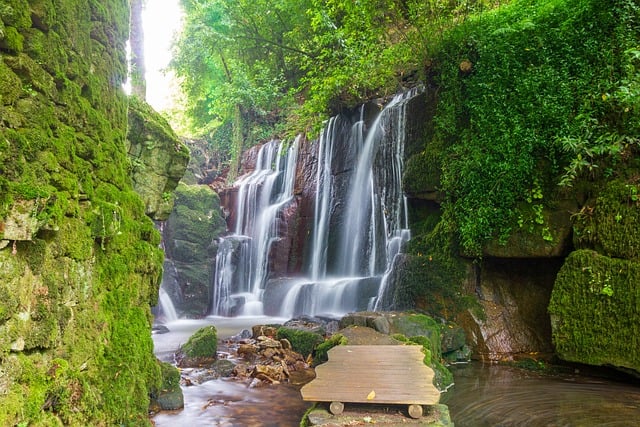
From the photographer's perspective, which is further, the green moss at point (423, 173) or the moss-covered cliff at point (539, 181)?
the green moss at point (423, 173)

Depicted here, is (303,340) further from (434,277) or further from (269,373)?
(434,277)

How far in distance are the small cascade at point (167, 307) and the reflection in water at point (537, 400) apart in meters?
9.42

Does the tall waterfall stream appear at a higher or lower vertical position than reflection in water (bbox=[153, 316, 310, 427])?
higher

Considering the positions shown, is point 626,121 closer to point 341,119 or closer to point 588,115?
point 588,115

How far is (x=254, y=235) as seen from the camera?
17.0 metres

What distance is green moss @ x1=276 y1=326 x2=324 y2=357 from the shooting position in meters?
7.49

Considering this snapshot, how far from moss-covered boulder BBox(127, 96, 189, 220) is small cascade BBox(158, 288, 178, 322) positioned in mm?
6882

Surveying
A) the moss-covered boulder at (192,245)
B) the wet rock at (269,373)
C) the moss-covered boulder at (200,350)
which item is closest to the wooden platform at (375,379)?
the wet rock at (269,373)

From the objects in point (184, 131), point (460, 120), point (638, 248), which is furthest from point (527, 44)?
point (184, 131)

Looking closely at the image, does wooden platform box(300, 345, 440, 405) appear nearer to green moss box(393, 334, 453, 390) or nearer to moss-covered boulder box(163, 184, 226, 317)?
green moss box(393, 334, 453, 390)

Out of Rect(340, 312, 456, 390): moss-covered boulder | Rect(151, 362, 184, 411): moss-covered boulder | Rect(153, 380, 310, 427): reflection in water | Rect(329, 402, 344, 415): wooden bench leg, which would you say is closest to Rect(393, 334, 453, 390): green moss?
Rect(340, 312, 456, 390): moss-covered boulder

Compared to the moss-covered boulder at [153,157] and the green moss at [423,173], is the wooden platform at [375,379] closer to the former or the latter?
the moss-covered boulder at [153,157]

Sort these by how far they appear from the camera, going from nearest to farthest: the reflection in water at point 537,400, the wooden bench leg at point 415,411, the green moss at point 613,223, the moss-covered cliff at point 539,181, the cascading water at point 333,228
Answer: the wooden bench leg at point 415,411 → the reflection in water at point 537,400 → the green moss at point 613,223 → the moss-covered cliff at point 539,181 → the cascading water at point 333,228

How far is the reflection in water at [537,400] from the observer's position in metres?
4.48
